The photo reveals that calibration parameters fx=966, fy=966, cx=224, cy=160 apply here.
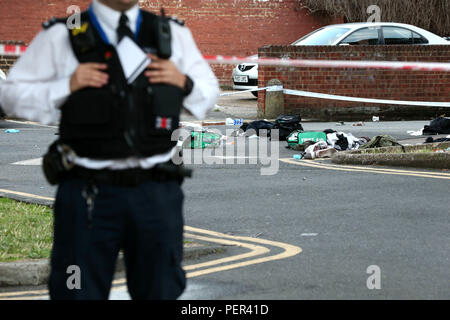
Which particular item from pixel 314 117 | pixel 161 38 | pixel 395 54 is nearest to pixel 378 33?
pixel 395 54

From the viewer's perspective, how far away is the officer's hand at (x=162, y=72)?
3707 mm

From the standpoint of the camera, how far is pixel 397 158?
1316 centimetres

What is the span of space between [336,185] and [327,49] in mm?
10049

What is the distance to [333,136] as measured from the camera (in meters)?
14.9

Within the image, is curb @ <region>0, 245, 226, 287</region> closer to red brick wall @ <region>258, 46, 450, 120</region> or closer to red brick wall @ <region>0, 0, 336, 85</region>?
red brick wall @ <region>258, 46, 450, 120</region>

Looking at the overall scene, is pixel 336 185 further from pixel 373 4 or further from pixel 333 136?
pixel 373 4

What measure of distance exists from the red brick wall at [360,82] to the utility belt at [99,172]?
56.8 feet

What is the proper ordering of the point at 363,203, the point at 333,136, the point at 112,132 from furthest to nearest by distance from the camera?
1. the point at 333,136
2. the point at 363,203
3. the point at 112,132

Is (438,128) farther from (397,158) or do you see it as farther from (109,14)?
(109,14)

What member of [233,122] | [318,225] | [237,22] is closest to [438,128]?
[233,122]

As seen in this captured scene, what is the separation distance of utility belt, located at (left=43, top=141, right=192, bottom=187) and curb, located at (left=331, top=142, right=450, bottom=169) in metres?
9.52

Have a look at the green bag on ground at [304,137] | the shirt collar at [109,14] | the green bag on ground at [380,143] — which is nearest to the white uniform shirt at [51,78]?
the shirt collar at [109,14]

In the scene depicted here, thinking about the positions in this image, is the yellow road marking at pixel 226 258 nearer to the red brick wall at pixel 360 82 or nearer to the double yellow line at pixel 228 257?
the double yellow line at pixel 228 257

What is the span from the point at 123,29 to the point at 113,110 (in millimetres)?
322
